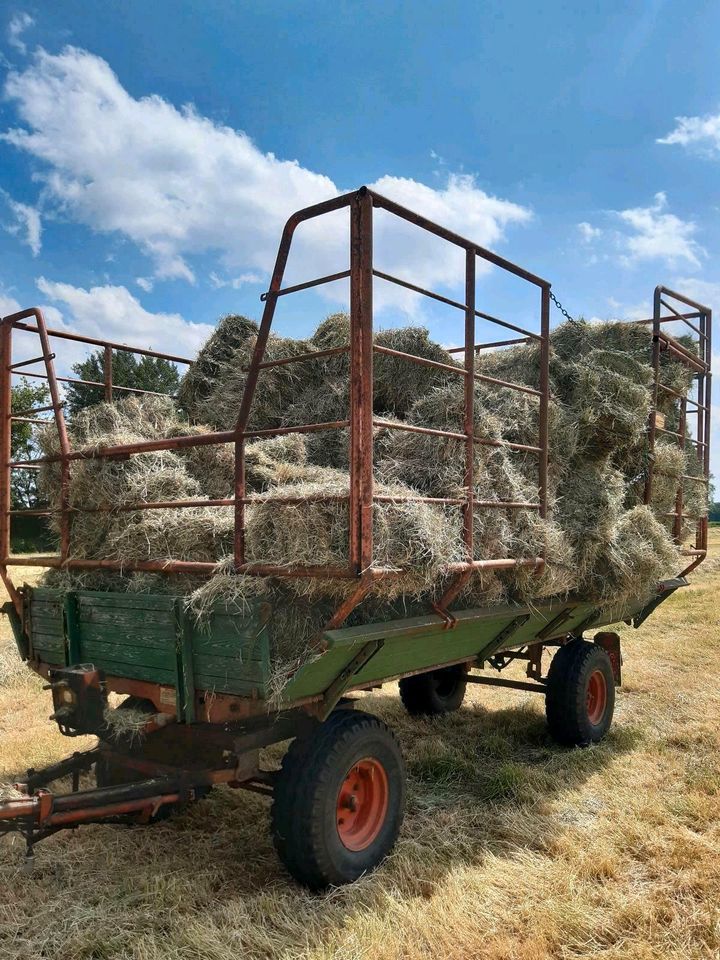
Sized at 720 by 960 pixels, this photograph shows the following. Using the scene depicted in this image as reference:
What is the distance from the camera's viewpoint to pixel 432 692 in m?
7.76

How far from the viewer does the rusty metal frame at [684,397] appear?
6977 millimetres

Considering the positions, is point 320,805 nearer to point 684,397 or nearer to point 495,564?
point 495,564

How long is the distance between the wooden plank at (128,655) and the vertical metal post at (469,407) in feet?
5.79

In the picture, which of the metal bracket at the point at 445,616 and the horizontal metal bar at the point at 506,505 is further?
the horizontal metal bar at the point at 506,505

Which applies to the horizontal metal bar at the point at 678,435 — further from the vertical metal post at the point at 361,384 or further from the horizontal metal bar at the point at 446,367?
the vertical metal post at the point at 361,384

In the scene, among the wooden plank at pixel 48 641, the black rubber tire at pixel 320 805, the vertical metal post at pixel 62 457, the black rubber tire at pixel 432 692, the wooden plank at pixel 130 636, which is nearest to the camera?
the black rubber tire at pixel 320 805

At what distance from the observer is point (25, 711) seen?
757 cm

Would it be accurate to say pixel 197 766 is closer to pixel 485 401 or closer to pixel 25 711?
pixel 485 401

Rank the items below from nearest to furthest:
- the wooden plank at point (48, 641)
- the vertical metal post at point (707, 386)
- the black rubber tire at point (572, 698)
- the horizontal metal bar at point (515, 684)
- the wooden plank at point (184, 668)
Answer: the wooden plank at point (184, 668), the wooden plank at point (48, 641), the black rubber tire at point (572, 698), the horizontal metal bar at point (515, 684), the vertical metal post at point (707, 386)

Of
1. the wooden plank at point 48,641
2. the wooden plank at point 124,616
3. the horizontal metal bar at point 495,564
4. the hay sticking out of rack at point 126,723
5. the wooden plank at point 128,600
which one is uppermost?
the horizontal metal bar at point 495,564

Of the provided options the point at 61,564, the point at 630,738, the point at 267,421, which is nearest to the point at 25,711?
the point at 61,564

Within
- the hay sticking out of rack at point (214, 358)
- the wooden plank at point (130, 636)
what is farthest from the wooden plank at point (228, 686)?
the hay sticking out of rack at point (214, 358)

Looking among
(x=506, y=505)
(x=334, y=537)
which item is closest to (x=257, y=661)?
(x=334, y=537)

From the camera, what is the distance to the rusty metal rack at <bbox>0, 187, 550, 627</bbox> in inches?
145
